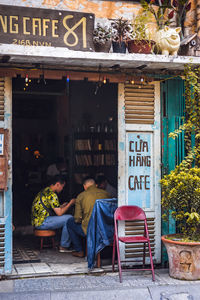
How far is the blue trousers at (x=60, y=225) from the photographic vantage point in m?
7.94

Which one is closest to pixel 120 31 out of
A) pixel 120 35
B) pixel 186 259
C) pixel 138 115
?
pixel 120 35

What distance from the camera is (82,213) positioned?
7551 mm

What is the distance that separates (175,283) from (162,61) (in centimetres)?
324

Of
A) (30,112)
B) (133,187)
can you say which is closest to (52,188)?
(133,187)

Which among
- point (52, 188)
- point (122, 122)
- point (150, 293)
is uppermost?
point (122, 122)

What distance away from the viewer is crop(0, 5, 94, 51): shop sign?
19.7ft

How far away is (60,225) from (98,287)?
223 centimetres

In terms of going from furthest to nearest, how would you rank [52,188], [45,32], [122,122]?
[52,188] → [122,122] → [45,32]

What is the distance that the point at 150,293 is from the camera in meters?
5.79

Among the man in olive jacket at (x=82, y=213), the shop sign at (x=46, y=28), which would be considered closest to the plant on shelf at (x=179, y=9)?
the shop sign at (x=46, y=28)

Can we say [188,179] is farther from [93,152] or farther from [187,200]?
[93,152]

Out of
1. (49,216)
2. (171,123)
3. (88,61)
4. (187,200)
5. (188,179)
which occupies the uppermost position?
(88,61)

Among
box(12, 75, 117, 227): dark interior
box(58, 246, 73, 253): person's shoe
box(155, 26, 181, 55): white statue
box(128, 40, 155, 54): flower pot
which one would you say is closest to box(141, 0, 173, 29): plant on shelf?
box(155, 26, 181, 55): white statue

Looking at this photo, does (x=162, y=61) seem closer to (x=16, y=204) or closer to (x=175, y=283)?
(x=175, y=283)
